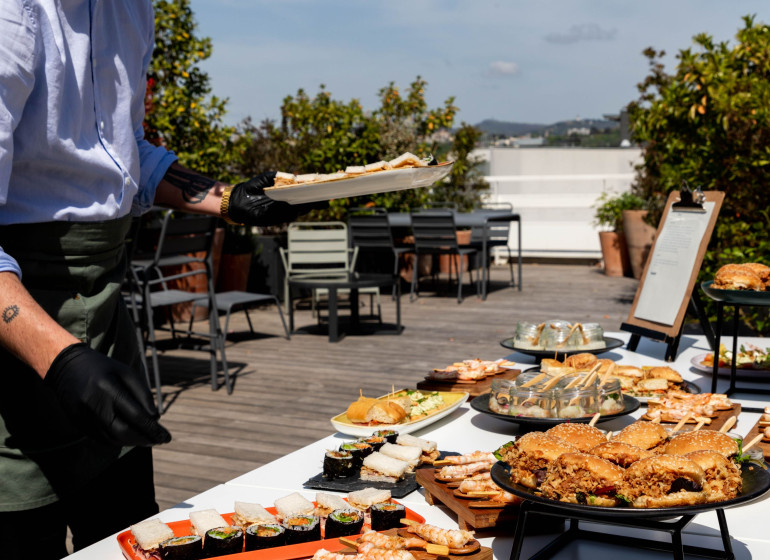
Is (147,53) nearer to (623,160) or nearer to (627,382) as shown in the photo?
(627,382)

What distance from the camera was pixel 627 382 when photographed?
2139 millimetres

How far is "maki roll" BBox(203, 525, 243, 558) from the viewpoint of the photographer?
1.16 meters

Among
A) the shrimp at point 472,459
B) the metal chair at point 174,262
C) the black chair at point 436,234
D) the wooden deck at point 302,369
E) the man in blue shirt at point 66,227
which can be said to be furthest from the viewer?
the black chair at point 436,234

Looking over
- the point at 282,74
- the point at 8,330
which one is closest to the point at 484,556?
the point at 8,330

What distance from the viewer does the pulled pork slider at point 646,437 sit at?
1.26 meters

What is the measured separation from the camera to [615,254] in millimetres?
11508

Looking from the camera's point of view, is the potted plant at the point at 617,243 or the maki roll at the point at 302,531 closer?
the maki roll at the point at 302,531

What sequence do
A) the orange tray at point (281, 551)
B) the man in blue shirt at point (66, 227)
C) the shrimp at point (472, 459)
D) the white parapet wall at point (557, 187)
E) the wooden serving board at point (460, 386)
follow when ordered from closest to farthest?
1. the orange tray at point (281, 551)
2. the man in blue shirt at point (66, 227)
3. the shrimp at point (472, 459)
4. the wooden serving board at point (460, 386)
5. the white parapet wall at point (557, 187)

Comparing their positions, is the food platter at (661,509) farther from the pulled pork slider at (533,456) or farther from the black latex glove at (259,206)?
the black latex glove at (259,206)

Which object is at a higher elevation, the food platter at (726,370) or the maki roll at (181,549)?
the maki roll at (181,549)

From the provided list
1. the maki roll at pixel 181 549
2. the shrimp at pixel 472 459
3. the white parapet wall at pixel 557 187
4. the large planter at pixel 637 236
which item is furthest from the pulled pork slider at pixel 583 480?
the white parapet wall at pixel 557 187

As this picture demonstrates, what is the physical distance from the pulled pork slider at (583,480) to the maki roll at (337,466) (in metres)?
0.54

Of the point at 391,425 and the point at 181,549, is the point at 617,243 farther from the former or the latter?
the point at 181,549

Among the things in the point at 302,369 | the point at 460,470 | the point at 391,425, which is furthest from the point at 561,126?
the point at 460,470
